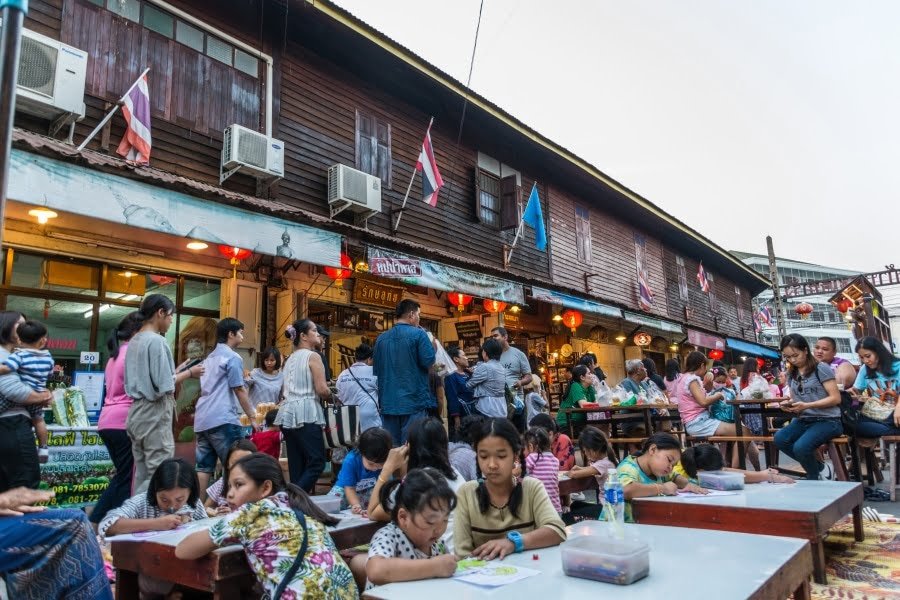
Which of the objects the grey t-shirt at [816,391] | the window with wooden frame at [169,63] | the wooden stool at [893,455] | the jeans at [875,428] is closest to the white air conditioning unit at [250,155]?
the window with wooden frame at [169,63]

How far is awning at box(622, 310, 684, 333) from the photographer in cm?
1522

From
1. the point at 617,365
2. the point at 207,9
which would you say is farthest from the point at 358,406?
the point at 617,365

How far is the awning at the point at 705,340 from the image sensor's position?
61.5 ft

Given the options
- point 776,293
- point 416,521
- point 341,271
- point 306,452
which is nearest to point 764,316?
point 776,293

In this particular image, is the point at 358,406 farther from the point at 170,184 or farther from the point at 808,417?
the point at 808,417

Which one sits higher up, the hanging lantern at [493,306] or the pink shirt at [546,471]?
the hanging lantern at [493,306]

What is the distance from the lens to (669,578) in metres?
2.16

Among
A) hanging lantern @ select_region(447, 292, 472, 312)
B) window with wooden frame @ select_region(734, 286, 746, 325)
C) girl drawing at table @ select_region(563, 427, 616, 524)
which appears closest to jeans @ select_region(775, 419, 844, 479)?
girl drawing at table @ select_region(563, 427, 616, 524)

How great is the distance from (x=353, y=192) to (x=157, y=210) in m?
4.50

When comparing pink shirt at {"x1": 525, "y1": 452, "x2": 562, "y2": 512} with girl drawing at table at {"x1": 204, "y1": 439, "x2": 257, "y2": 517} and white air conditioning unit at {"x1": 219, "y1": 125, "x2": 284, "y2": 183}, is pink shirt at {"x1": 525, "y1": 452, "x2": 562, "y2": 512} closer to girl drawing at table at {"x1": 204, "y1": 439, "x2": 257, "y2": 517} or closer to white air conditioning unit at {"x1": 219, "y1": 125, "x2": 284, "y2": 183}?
girl drawing at table at {"x1": 204, "y1": 439, "x2": 257, "y2": 517}

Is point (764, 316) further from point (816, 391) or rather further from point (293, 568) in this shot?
point (293, 568)

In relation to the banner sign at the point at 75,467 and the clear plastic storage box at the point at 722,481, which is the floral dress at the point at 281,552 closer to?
the clear plastic storage box at the point at 722,481

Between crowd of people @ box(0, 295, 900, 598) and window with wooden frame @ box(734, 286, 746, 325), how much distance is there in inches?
860

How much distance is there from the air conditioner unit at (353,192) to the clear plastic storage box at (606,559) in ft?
27.8
